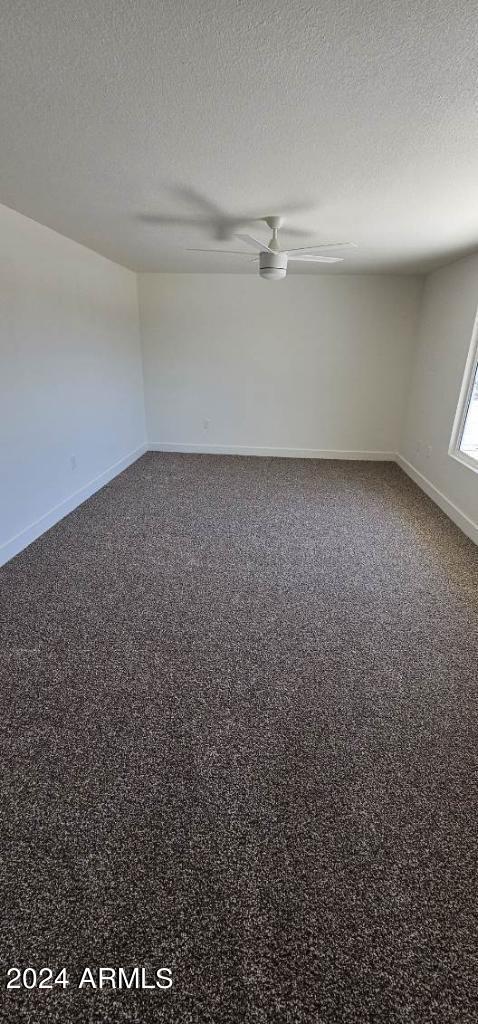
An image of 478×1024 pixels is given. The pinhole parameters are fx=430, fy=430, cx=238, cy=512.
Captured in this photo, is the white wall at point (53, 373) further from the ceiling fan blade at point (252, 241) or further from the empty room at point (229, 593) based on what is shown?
the ceiling fan blade at point (252, 241)

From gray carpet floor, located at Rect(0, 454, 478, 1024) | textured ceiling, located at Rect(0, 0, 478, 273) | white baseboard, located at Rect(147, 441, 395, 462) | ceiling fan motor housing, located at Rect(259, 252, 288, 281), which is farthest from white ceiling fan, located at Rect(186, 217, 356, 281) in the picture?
white baseboard, located at Rect(147, 441, 395, 462)

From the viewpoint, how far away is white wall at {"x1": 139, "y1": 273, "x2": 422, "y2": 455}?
5164 mm

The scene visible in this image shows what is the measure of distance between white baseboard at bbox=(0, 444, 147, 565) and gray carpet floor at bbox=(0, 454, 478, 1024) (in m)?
0.11

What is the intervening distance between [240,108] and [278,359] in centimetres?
395

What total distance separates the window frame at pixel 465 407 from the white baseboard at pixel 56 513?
140 inches

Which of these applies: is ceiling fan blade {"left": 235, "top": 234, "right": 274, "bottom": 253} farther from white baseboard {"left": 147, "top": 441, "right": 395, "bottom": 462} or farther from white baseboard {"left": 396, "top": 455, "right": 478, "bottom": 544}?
white baseboard {"left": 147, "top": 441, "right": 395, "bottom": 462}

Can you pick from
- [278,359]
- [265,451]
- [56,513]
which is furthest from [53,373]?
[265,451]

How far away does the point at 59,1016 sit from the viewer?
1021mm

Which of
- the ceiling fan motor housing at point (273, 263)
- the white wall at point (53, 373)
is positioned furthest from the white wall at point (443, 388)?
the white wall at point (53, 373)

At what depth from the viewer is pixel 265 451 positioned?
19.4 feet

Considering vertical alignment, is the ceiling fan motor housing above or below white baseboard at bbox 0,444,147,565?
above

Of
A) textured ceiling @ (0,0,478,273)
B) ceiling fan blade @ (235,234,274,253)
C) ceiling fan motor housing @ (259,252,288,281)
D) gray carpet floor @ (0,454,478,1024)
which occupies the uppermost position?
textured ceiling @ (0,0,478,273)

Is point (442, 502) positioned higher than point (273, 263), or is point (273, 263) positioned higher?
point (273, 263)

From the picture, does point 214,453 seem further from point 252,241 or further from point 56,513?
point 252,241
